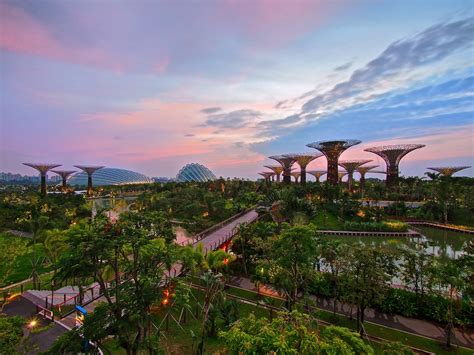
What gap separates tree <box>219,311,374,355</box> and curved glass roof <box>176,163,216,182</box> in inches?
3751

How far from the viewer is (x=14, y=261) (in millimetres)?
13922

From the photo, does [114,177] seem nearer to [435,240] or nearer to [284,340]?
[435,240]

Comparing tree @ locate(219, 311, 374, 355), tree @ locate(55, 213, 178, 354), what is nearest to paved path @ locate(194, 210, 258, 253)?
tree @ locate(55, 213, 178, 354)

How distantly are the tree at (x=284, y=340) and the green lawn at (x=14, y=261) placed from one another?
11782 millimetres

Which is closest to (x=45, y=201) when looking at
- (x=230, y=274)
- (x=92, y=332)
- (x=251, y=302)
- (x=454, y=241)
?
(x=230, y=274)

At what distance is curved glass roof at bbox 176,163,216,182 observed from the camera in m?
100

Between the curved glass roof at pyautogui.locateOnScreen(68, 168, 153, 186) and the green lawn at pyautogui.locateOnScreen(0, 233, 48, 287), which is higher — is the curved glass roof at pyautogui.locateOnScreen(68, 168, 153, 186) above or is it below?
above

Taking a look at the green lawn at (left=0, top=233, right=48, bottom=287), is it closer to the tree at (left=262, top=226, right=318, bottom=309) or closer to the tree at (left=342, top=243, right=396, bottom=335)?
the tree at (left=262, top=226, right=318, bottom=309)

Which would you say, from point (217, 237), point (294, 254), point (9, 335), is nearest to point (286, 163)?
point (217, 237)

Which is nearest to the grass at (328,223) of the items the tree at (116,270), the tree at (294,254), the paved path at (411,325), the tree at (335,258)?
the paved path at (411,325)

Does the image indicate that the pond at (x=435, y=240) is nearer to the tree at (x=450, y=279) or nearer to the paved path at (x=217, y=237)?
the tree at (x=450, y=279)

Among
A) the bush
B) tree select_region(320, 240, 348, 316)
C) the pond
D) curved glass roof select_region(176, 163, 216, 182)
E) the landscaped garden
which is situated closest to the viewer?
the landscaped garden

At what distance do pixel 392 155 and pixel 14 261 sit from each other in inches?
2442

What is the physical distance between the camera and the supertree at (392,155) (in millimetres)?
55031
